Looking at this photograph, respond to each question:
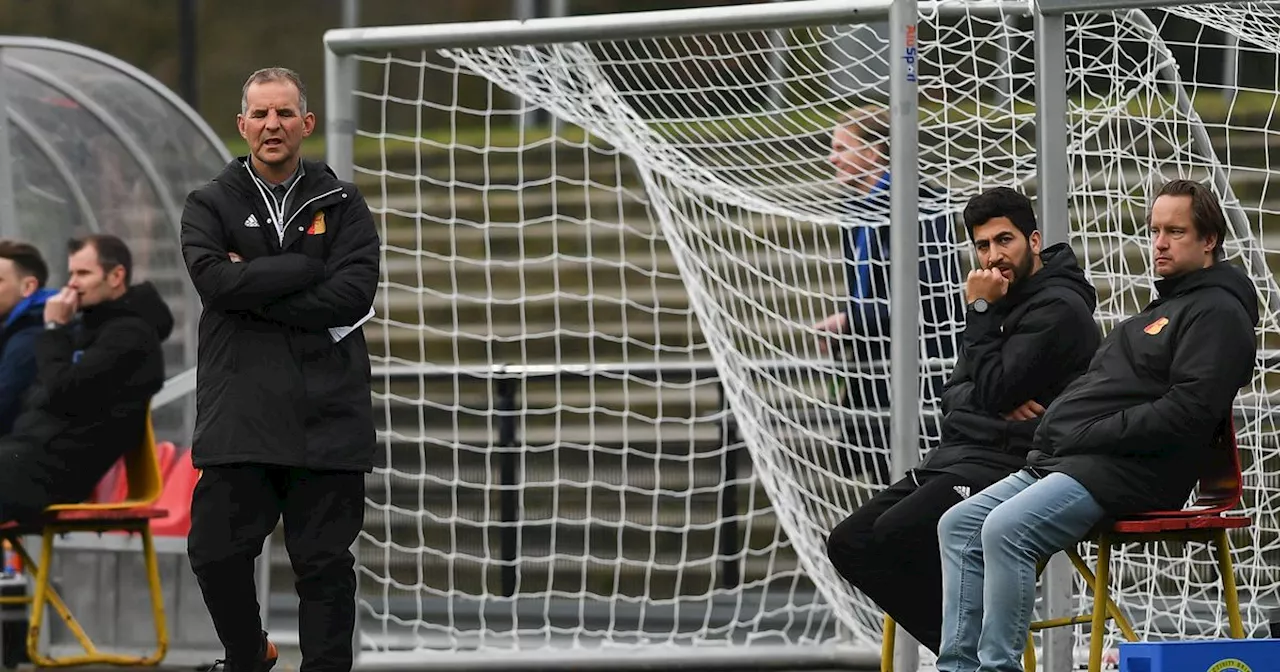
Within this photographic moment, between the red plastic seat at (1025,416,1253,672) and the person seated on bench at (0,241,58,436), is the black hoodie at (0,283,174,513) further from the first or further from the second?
the red plastic seat at (1025,416,1253,672)

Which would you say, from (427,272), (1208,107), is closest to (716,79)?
(1208,107)

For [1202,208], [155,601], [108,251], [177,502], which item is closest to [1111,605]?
[1202,208]

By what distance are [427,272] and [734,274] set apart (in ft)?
18.2

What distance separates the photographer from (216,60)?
59.2ft

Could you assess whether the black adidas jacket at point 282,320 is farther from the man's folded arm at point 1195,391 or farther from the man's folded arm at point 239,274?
the man's folded arm at point 1195,391

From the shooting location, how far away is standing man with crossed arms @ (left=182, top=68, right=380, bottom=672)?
5305 millimetres

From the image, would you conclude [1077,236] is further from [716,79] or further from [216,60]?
[216,60]

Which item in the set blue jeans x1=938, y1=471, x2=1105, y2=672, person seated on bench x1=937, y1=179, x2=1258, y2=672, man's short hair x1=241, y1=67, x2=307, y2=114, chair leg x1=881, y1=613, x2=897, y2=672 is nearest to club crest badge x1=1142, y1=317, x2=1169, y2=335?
person seated on bench x1=937, y1=179, x2=1258, y2=672

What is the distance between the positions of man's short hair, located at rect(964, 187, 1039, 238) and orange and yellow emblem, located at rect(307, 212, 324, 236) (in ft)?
6.09

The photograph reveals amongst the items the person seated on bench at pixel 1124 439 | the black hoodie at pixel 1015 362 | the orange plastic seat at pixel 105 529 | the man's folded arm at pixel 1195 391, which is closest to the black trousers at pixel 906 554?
the black hoodie at pixel 1015 362

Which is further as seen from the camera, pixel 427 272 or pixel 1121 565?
pixel 427 272

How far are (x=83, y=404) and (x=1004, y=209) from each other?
360cm

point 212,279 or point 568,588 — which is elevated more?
point 212,279

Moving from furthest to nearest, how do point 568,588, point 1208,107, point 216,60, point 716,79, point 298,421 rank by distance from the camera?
point 216,60 < point 568,588 < point 1208,107 < point 716,79 < point 298,421
